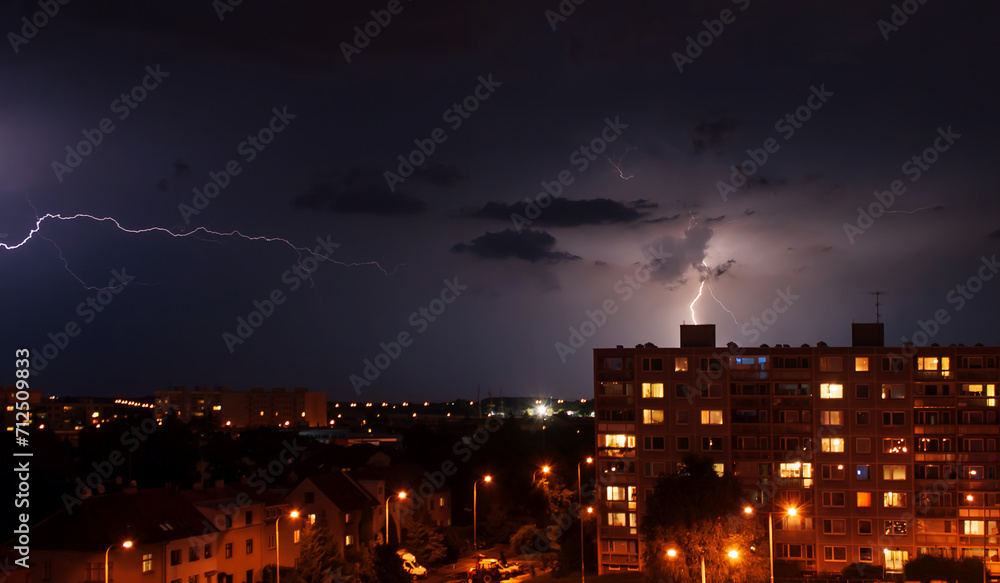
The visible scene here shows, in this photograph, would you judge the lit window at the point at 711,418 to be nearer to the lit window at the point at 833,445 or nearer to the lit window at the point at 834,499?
the lit window at the point at 833,445

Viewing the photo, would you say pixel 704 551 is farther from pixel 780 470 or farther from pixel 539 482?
pixel 539 482

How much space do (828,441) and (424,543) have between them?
2529 centimetres

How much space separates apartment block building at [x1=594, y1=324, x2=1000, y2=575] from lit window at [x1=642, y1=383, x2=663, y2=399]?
2.6 inches

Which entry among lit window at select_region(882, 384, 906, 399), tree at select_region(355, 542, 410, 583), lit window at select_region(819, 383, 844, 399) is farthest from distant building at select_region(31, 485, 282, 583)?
lit window at select_region(882, 384, 906, 399)

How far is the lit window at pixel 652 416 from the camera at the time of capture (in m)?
54.9

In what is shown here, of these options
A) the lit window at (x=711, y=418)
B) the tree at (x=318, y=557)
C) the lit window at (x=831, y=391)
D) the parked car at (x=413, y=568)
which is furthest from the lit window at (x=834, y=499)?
the tree at (x=318, y=557)

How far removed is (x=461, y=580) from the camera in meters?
51.3

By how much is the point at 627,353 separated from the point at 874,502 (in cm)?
1649

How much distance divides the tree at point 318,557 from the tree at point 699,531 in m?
16.8

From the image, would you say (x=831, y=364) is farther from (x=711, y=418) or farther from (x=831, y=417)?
(x=711, y=418)

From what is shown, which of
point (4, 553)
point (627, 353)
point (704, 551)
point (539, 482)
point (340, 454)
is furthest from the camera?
point (340, 454)

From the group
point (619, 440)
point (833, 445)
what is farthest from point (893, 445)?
point (619, 440)

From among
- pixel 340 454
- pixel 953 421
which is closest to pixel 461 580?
pixel 953 421

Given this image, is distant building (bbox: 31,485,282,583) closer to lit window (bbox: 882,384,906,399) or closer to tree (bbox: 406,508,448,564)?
tree (bbox: 406,508,448,564)
